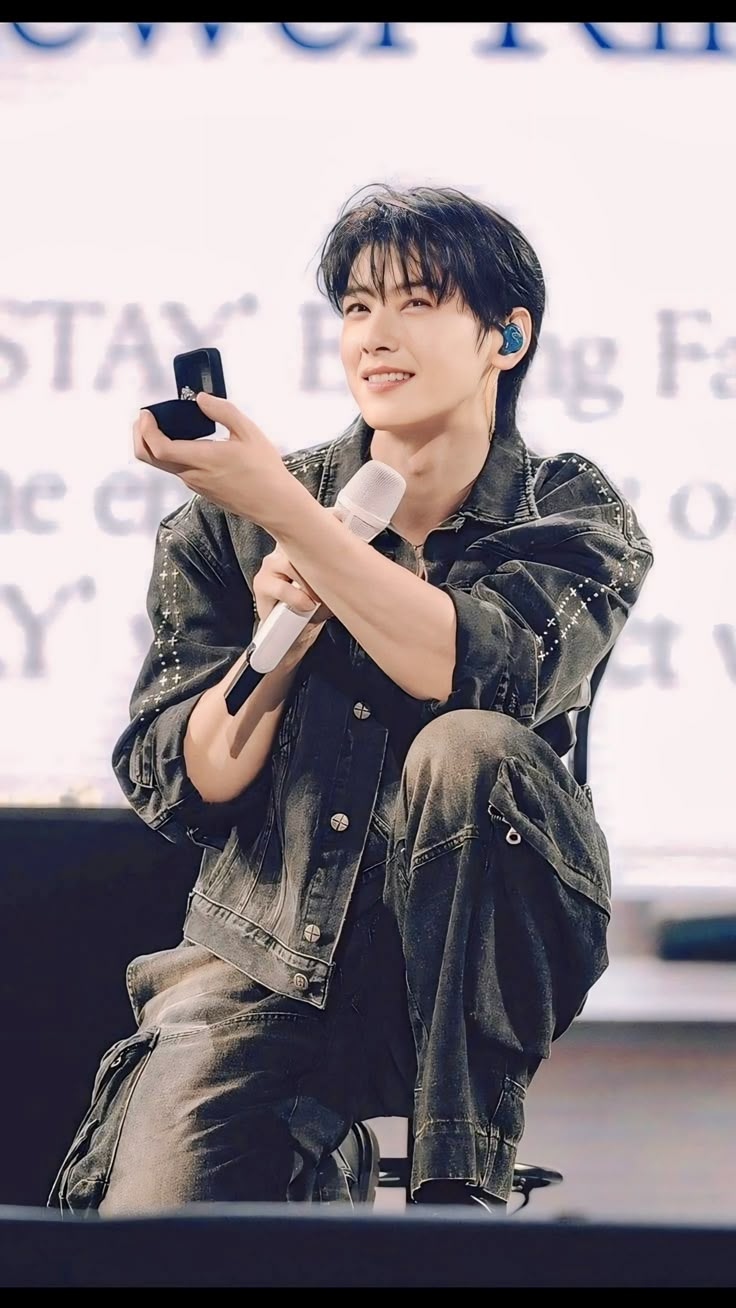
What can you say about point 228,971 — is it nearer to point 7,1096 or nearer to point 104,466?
point 7,1096

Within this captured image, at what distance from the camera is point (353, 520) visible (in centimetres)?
140

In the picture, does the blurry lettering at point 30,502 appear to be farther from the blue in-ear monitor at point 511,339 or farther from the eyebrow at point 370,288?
the blue in-ear monitor at point 511,339

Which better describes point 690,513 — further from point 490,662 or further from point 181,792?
point 181,792

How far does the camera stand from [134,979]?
1.61 m

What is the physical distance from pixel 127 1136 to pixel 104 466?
2.59 feet

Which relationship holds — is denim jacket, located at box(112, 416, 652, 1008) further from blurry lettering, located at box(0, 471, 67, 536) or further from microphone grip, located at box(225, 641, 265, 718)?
blurry lettering, located at box(0, 471, 67, 536)

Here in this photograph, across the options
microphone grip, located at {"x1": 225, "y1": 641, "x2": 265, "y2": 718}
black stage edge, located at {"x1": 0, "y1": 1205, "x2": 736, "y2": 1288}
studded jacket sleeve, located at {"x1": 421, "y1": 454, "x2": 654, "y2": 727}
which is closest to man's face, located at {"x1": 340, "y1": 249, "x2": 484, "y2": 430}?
studded jacket sleeve, located at {"x1": 421, "y1": 454, "x2": 654, "y2": 727}

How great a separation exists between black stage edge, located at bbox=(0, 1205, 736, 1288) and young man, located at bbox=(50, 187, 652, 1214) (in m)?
0.37

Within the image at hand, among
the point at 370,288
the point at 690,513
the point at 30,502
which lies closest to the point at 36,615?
the point at 30,502

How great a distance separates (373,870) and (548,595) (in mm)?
317

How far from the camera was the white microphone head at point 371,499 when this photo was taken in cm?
139

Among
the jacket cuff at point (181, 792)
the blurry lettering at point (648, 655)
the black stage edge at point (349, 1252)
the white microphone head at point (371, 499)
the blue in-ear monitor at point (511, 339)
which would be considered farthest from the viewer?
the blurry lettering at point (648, 655)

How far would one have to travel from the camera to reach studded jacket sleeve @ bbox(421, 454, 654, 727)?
1.44 m

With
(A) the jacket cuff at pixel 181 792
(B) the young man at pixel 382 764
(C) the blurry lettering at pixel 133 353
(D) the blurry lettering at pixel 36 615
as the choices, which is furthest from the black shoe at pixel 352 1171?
(C) the blurry lettering at pixel 133 353
